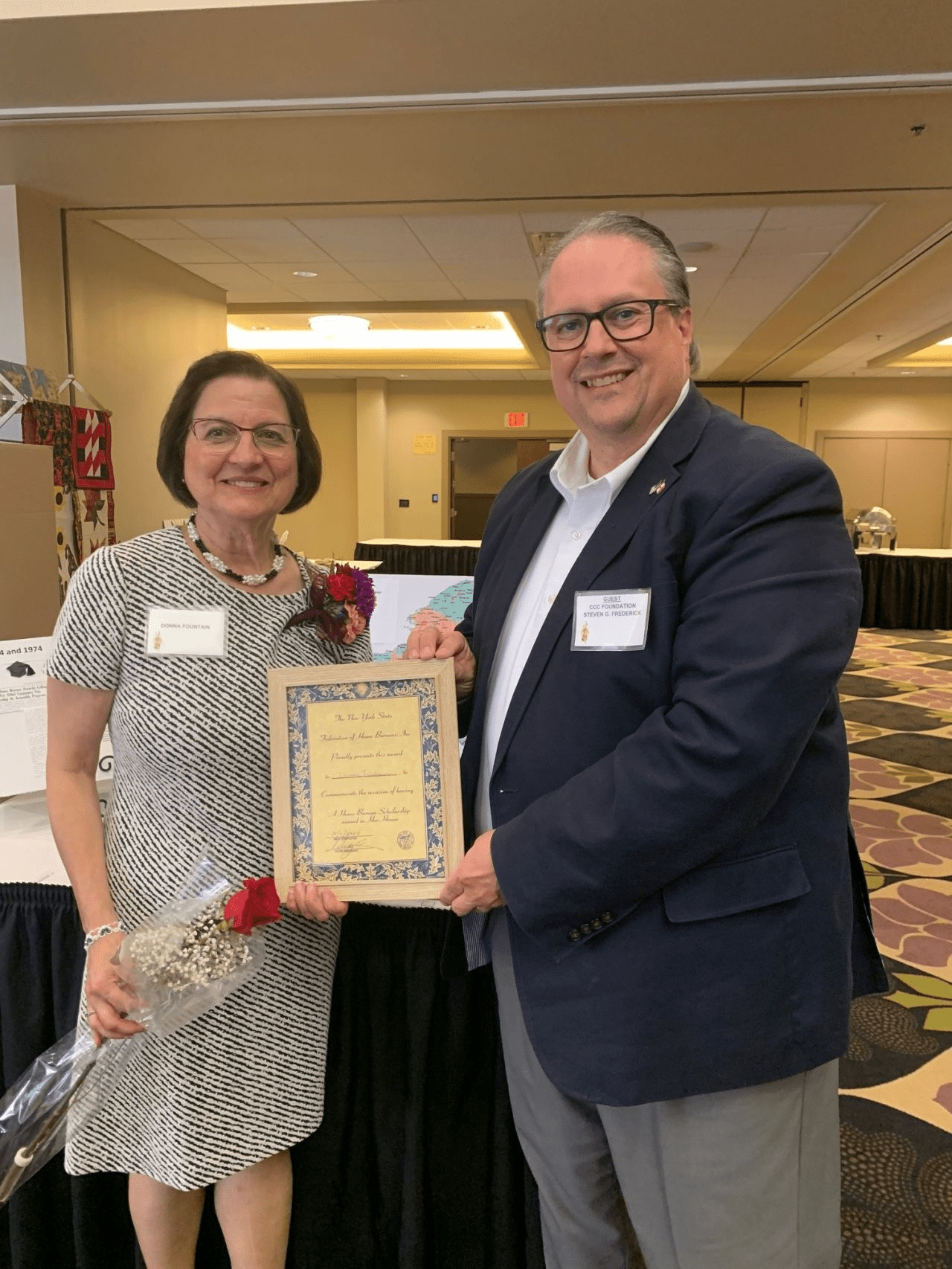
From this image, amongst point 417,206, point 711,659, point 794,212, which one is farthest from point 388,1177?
point 794,212

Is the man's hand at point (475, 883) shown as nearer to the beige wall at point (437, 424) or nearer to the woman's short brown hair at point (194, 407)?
the woman's short brown hair at point (194, 407)

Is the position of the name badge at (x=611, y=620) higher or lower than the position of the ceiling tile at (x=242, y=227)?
lower

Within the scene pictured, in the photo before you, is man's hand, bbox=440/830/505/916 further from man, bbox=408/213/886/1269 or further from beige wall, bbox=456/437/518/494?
beige wall, bbox=456/437/518/494

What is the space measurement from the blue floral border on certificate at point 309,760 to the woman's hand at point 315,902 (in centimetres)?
2

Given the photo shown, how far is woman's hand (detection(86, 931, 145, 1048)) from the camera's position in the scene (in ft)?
3.73

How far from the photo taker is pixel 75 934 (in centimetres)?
147

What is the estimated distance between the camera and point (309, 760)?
1.15 m

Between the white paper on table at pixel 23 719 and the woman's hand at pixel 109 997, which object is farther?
the white paper on table at pixel 23 719

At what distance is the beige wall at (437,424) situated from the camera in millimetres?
13078

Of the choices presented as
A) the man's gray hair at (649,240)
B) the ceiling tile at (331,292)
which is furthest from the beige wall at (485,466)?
the man's gray hair at (649,240)

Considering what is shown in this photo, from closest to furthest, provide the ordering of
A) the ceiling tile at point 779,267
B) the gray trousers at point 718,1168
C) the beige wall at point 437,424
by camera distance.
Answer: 1. the gray trousers at point 718,1168
2. the ceiling tile at point 779,267
3. the beige wall at point 437,424

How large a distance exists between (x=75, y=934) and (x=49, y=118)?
391 cm

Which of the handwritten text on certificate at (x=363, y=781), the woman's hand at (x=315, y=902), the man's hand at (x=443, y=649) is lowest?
the woman's hand at (x=315, y=902)

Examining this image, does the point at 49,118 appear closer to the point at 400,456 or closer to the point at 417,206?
the point at 417,206
